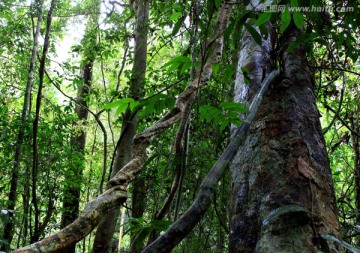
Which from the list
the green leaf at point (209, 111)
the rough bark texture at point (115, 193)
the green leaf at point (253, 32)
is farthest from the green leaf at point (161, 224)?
the green leaf at point (253, 32)

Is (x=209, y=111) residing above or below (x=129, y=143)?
below

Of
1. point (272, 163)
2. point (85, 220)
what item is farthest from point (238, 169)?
point (85, 220)

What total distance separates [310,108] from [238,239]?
0.55 metres

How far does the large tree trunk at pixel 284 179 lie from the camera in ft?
2.41

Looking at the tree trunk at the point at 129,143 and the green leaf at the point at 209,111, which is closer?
the green leaf at the point at 209,111

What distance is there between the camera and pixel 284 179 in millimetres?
Answer: 877

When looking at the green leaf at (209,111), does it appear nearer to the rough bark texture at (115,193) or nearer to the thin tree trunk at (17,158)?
the rough bark texture at (115,193)

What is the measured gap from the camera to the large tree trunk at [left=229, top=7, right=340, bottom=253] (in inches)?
29.0

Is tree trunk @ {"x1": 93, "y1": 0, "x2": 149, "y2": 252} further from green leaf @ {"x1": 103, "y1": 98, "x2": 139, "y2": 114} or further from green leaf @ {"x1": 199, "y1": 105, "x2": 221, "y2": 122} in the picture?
green leaf @ {"x1": 199, "y1": 105, "x2": 221, "y2": 122}

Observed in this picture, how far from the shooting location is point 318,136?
3.42 ft

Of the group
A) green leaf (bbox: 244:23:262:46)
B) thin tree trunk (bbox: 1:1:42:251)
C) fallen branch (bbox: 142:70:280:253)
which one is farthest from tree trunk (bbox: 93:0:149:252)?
fallen branch (bbox: 142:70:280:253)

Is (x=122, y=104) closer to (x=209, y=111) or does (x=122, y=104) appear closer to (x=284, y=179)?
(x=209, y=111)

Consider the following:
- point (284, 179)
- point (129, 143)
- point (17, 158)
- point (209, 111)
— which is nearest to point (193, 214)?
point (284, 179)

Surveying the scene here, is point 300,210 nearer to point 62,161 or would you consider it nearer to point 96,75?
point 62,161
